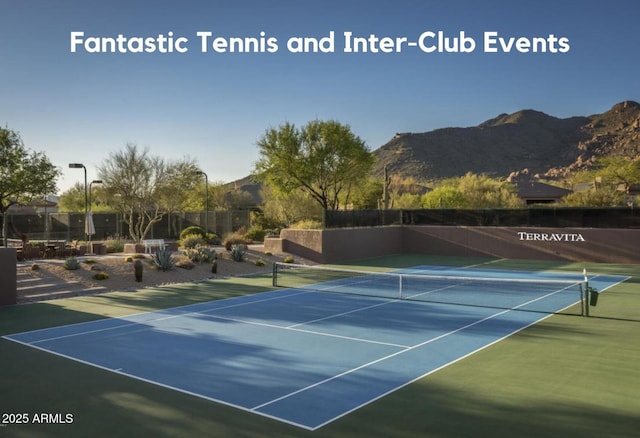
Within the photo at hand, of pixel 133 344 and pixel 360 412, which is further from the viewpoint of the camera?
pixel 133 344

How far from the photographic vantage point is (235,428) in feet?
23.3

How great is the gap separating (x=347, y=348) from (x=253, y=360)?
6.21ft

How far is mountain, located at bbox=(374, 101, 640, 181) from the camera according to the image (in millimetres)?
91000

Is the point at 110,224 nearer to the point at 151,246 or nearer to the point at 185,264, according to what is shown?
the point at 151,246

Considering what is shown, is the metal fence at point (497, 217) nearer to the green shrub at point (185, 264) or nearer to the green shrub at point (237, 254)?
the green shrub at point (237, 254)

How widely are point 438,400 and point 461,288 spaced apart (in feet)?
39.3

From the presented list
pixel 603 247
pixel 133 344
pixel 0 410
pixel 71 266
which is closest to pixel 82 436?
pixel 0 410

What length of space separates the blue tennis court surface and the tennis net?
2.26 ft

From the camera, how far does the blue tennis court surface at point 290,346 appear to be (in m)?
8.48

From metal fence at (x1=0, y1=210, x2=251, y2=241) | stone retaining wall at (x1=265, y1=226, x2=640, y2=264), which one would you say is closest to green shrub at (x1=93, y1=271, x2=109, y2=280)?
stone retaining wall at (x1=265, y1=226, x2=640, y2=264)

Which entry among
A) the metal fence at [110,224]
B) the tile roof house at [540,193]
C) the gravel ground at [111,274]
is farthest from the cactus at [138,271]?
the tile roof house at [540,193]

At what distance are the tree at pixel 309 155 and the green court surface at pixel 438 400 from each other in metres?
29.9

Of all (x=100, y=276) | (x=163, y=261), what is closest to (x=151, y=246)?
(x=163, y=261)

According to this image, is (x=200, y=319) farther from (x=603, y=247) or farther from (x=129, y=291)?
(x=603, y=247)
